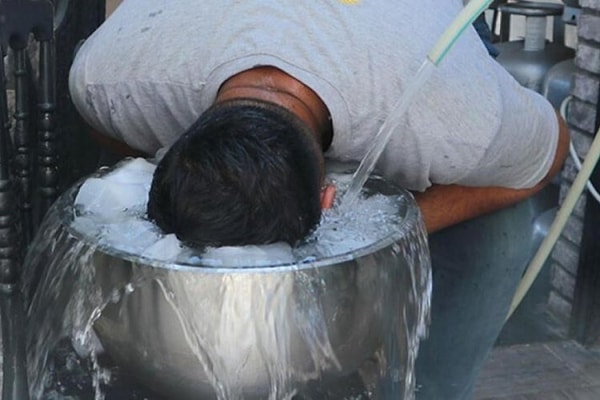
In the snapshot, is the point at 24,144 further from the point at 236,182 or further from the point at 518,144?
the point at 518,144

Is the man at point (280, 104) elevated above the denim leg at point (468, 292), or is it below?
above

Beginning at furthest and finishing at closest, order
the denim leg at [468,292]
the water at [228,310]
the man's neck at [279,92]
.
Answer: the denim leg at [468,292] < the man's neck at [279,92] < the water at [228,310]

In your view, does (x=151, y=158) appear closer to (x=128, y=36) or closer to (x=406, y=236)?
(x=128, y=36)

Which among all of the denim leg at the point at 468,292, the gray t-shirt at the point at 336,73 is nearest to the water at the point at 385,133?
the gray t-shirt at the point at 336,73

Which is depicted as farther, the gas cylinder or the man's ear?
Result: the gas cylinder

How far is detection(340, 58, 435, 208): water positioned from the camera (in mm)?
1097

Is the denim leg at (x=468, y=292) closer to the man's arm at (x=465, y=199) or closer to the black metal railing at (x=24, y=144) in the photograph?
the man's arm at (x=465, y=199)

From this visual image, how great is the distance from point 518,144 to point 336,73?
0.29m

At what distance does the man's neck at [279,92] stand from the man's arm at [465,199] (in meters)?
0.27

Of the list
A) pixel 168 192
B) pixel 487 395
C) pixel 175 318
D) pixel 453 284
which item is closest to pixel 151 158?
pixel 168 192

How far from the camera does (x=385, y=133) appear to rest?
113 cm

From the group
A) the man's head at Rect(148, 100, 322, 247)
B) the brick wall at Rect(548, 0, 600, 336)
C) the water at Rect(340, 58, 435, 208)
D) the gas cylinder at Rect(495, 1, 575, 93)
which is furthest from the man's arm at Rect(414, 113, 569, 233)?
the gas cylinder at Rect(495, 1, 575, 93)

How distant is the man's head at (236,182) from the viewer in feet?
3.17

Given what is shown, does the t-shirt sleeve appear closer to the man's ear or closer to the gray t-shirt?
the gray t-shirt
